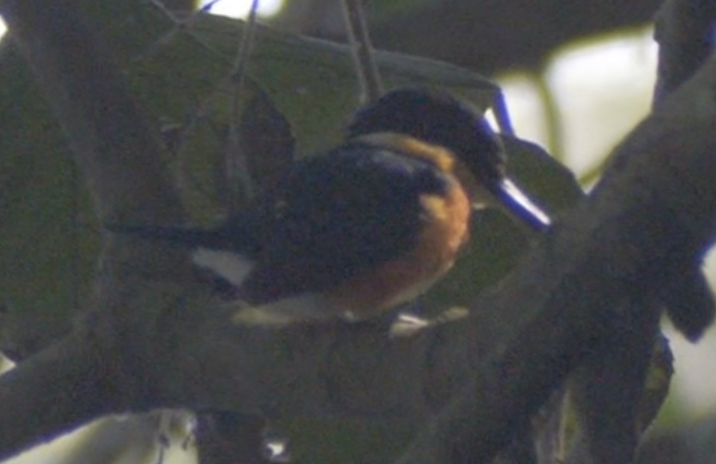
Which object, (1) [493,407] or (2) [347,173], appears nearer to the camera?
(1) [493,407]

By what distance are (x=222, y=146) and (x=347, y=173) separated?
0.65ft

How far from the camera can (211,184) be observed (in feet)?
8.89

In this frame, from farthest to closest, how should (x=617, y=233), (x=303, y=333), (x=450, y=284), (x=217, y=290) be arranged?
(x=450, y=284), (x=217, y=290), (x=303, y=333), (x=617, y=233)

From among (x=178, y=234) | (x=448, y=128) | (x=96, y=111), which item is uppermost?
(x=448, y=128)

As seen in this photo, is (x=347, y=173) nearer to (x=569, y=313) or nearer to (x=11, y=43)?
(x=11, y=43)

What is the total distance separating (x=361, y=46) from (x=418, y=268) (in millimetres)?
508

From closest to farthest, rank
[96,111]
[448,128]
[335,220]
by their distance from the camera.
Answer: [96,111]
[335,220]
[448,128]

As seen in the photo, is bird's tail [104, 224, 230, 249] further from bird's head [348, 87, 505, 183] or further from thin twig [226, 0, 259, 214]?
bird's head [348, 87, 505, 183]

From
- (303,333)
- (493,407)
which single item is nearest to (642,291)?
(493,407)

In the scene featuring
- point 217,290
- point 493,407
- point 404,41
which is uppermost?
point 404,41

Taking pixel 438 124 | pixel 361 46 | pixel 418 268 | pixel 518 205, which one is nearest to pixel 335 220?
pixel 418 268

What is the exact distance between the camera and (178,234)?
2.33 metres

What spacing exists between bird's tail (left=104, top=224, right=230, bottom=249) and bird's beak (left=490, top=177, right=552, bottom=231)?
0.44 m

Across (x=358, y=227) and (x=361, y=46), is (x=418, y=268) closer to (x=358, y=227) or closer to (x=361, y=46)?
(x=358, y=227)
